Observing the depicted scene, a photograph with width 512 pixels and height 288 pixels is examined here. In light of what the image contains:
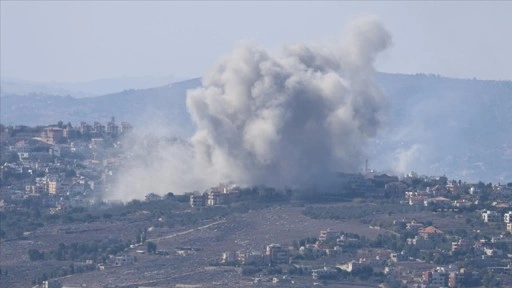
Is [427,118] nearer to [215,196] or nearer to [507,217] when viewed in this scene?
[215,196]

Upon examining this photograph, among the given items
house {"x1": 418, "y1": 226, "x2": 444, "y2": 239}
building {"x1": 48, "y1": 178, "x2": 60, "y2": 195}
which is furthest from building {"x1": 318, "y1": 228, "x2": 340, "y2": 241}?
building {"x1": 48, "y1": 178, "x2": 60, "y2": 195}

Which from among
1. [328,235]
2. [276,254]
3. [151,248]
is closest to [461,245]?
[328,235]

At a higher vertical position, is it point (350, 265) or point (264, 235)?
point (264, 235)

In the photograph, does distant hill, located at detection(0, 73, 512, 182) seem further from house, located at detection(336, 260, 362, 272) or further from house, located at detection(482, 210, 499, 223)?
house, located at detection(336, 260, 362, 272)

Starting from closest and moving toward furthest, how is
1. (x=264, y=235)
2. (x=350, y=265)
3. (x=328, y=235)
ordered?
(x=350, y=265)
(x=328, y=235)
(x=264, y=235)

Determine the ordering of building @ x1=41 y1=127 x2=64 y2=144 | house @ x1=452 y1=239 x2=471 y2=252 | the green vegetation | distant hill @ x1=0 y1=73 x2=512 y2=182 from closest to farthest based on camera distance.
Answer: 1. house @ x1=452 y1=239 x2=471 y2=252
2. the green vegetation
3. building @ x1=41 y1=127 x2=64 y2=144
4. distant hill @ x1=0 y1=73 x2=512 y2=182
